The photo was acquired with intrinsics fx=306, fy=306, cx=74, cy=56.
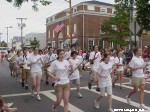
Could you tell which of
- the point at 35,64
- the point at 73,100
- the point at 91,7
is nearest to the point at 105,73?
the point at 73,100

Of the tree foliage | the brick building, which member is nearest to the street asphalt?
the tree foliage

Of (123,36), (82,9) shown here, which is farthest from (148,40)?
(123,36)

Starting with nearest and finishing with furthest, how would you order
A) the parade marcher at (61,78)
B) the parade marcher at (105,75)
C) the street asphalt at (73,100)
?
the parade marcher at (61,78), the parade marcher at (105,75), the street asphalt at (73,100)

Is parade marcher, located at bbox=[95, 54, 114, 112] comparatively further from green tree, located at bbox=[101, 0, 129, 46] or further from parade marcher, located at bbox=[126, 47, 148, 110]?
green tree, located at bbox=[101, 0, 129, 46]

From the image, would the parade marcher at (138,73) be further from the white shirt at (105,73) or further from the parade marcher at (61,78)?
the parade marcher at (61,78)

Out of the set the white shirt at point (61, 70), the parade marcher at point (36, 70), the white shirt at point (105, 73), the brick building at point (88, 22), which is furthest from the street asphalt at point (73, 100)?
the brick building at point (88, 22)

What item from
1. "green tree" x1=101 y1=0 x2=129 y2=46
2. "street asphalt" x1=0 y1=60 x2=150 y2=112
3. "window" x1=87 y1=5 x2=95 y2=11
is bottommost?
"street asphalt" x1=0 y1=60 x2=150 y2=112

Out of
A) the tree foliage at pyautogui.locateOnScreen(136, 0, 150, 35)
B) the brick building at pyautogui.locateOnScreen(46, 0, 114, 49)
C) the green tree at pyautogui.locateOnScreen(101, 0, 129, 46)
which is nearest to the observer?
the tree foliage at pyautogui.locateOnScreen(136, 0, 150, 35)

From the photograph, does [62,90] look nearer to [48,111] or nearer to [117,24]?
[48,111]

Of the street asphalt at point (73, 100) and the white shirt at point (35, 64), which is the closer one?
the street asphalt at point (73, 100)

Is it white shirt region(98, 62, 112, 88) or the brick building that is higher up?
the brick building

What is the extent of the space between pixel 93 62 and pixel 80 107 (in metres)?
3.84

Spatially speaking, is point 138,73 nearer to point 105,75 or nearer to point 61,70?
point 105,75

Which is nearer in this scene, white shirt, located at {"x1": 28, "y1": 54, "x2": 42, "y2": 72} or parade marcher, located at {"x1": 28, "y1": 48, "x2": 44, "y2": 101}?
parade marcher, located at {"x1": 28, "y1": 48, "x2": 44, "y2": 101}
